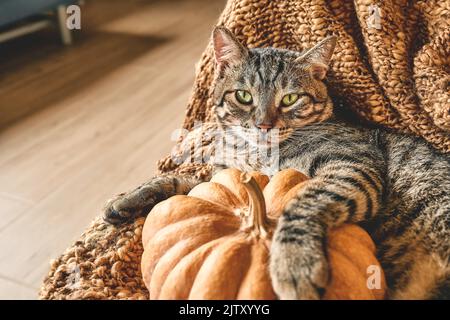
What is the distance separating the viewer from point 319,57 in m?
1.17

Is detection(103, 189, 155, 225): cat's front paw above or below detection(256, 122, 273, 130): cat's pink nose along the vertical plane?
below

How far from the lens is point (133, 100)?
2.79 meters

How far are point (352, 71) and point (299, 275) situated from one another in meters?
0.63

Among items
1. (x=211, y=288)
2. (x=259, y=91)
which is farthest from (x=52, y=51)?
(x=211, y=288)

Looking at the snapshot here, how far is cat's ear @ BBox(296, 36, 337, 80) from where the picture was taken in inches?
44.8

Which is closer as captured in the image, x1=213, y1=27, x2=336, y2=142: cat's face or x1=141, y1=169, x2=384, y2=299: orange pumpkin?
x1=141, y1=169, x2=384, y2=299: orange pumpkin

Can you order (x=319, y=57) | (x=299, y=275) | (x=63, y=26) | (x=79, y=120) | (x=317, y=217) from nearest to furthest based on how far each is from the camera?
(x=299, y=275)
(x=317, y=217)
(x=319, y=57)
(x=79, y=120)
(x=63, y=26)

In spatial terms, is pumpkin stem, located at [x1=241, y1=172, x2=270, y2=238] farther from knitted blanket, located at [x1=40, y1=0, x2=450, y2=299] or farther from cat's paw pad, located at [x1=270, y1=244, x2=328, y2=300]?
knitted blanket, located at [x1=40, y1=0, x2=450, y2=299]

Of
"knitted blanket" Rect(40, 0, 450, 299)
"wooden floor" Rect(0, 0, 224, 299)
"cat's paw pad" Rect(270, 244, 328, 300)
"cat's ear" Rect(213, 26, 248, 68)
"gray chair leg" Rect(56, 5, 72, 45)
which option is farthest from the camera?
"gray chair leg" Rect(56, 5, 72, 45)

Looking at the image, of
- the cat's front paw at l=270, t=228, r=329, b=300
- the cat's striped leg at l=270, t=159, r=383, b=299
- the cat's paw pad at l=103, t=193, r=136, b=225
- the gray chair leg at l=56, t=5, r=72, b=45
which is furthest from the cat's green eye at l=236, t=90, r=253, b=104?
the gray chair leg at l=56, t=5, r=72, b=45

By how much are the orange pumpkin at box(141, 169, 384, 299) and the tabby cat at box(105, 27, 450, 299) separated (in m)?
0.03

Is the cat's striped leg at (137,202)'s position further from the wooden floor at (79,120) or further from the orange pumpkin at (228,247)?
the wooden floor at (79,120)

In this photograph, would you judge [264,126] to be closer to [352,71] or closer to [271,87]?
[271,87]

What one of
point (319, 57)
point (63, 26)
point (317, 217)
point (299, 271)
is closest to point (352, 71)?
point (319, 57)
